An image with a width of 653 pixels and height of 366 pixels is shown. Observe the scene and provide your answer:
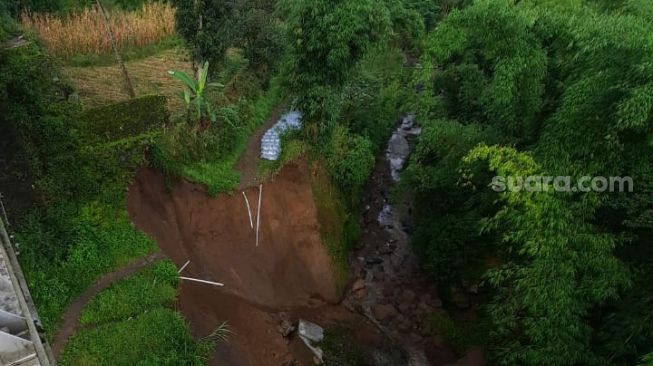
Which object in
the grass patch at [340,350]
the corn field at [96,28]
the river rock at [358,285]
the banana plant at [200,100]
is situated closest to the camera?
the grass patch at [340,350]

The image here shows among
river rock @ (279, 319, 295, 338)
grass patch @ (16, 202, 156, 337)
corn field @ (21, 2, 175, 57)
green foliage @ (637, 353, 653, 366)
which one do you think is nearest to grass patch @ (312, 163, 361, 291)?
river rock @ (279, 319, 295, 338)

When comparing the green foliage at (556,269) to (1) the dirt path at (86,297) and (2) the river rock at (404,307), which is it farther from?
(1) the dirt path at (86,297)

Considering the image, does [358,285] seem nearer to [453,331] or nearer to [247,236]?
[453,331]

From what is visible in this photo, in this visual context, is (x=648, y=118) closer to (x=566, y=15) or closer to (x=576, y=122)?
(x=576, y=122)

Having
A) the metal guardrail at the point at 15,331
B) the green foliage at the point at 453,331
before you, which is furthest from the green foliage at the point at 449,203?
the metal guardrail at the point at 15,331

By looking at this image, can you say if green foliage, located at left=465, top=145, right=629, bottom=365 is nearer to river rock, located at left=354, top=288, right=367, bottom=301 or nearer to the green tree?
river rock, located at left=354, top=288, right=367, bottom=301

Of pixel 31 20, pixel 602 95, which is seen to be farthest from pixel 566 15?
pixel 31 20

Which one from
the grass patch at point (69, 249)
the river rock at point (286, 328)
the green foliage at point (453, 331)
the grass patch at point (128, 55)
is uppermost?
the grass patch at point (128, 55)
